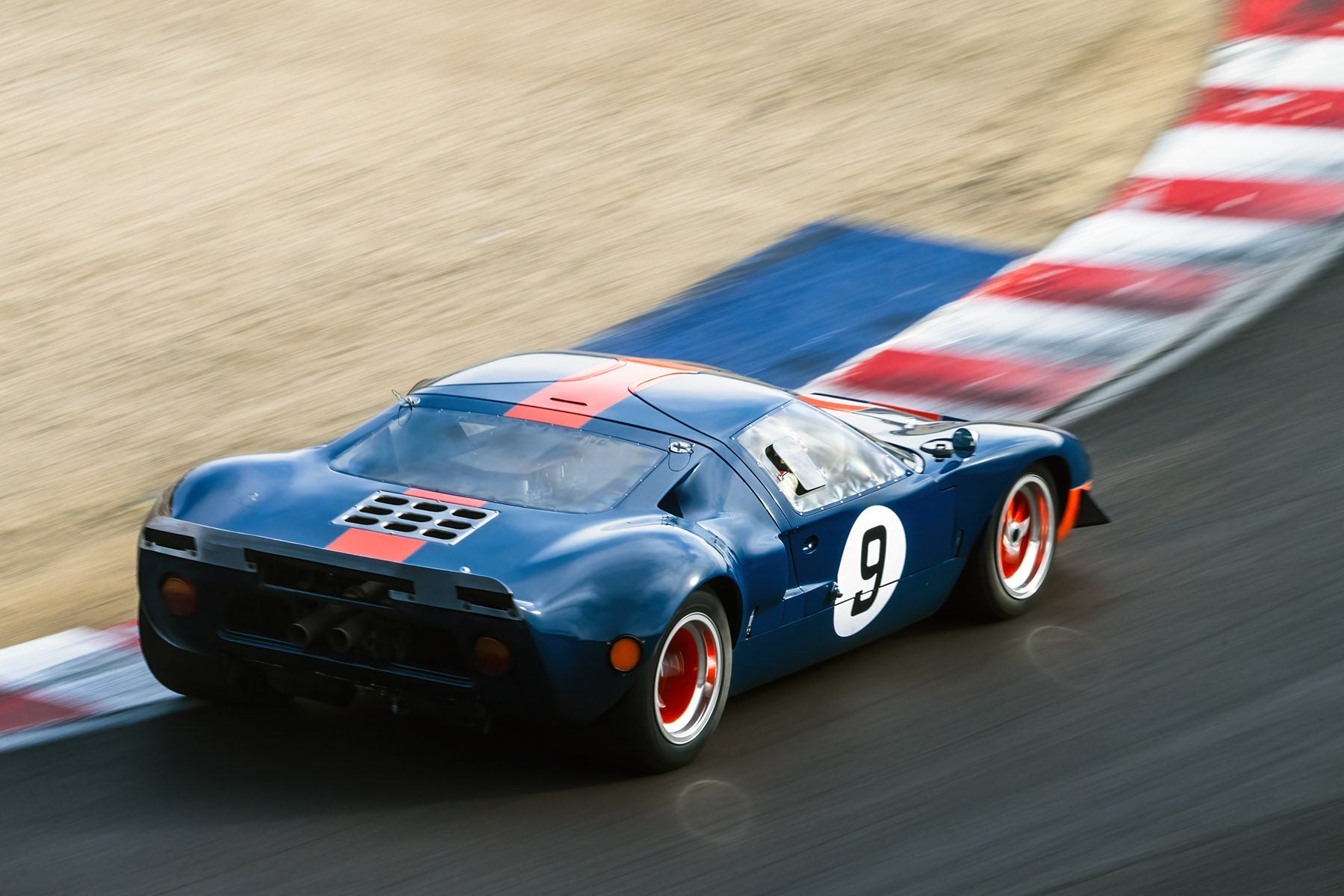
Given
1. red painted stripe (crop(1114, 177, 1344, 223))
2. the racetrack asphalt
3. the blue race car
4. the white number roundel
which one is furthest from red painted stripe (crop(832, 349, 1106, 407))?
the white number roundel

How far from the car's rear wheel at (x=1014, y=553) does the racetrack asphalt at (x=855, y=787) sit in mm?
97

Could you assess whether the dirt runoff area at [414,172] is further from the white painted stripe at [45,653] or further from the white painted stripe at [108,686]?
the white painted stripe at [108,686]

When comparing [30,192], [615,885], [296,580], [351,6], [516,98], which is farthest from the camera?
[351,6]

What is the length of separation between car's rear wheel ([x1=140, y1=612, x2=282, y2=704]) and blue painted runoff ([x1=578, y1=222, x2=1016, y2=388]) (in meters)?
4.41

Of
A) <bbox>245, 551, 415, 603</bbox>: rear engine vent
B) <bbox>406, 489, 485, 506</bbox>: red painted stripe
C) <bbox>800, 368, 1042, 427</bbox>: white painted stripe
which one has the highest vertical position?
<bbox>406, 489, 485, 506</bbox>: red painted stripe

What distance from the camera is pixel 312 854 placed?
4492 millimetres

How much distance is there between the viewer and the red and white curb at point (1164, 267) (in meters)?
9.02

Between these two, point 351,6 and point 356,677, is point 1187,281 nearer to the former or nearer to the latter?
point 356,677

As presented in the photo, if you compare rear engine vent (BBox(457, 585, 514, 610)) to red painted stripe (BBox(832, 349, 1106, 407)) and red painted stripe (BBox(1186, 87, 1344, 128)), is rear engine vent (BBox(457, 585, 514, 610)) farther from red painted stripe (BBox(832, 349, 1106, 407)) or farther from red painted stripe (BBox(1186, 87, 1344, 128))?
red painted stripe (BBox(1186, 87, 1344, 128))

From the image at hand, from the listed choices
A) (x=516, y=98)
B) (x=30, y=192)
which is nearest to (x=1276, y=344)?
(x=516, y=98)

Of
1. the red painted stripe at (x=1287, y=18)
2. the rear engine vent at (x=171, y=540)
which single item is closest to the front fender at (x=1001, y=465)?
the rear engine vent at (x=171, y=540)

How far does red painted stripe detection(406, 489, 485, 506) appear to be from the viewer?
16.5ft

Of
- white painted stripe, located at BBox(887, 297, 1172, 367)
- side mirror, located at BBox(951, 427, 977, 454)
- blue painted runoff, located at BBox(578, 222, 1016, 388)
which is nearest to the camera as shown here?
side mirror, located at BBox(951, 427, 977, 454)

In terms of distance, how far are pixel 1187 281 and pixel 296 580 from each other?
6.65 meters
